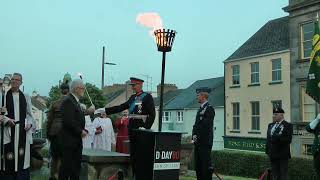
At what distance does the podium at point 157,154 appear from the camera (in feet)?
27.4

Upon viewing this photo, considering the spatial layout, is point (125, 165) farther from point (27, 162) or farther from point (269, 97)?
point (269, 97)

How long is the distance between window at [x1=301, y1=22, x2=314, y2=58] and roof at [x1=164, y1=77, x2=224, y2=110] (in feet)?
47.9

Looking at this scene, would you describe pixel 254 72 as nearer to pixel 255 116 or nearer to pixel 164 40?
pixel 255 116

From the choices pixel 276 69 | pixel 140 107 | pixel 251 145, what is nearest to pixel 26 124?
pixel 140 107

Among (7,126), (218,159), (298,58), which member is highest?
(298,58)

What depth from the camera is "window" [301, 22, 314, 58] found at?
1300 inches

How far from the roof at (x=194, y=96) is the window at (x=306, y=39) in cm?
1460

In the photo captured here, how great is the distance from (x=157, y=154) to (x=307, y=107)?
86.7ft

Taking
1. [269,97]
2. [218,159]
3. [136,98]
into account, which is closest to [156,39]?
[136,98]

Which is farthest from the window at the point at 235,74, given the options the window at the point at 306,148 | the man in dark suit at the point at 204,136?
the man in dark suit at the point at 204,136

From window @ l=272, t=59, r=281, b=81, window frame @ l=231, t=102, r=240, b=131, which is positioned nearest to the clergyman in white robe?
window @ l=272, t=59, r=281, b=81

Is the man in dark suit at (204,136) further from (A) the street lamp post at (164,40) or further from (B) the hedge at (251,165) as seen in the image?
(B) the hedge at (251,165)

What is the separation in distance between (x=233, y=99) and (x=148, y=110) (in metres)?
33.6

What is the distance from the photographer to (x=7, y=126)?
8578 mm
